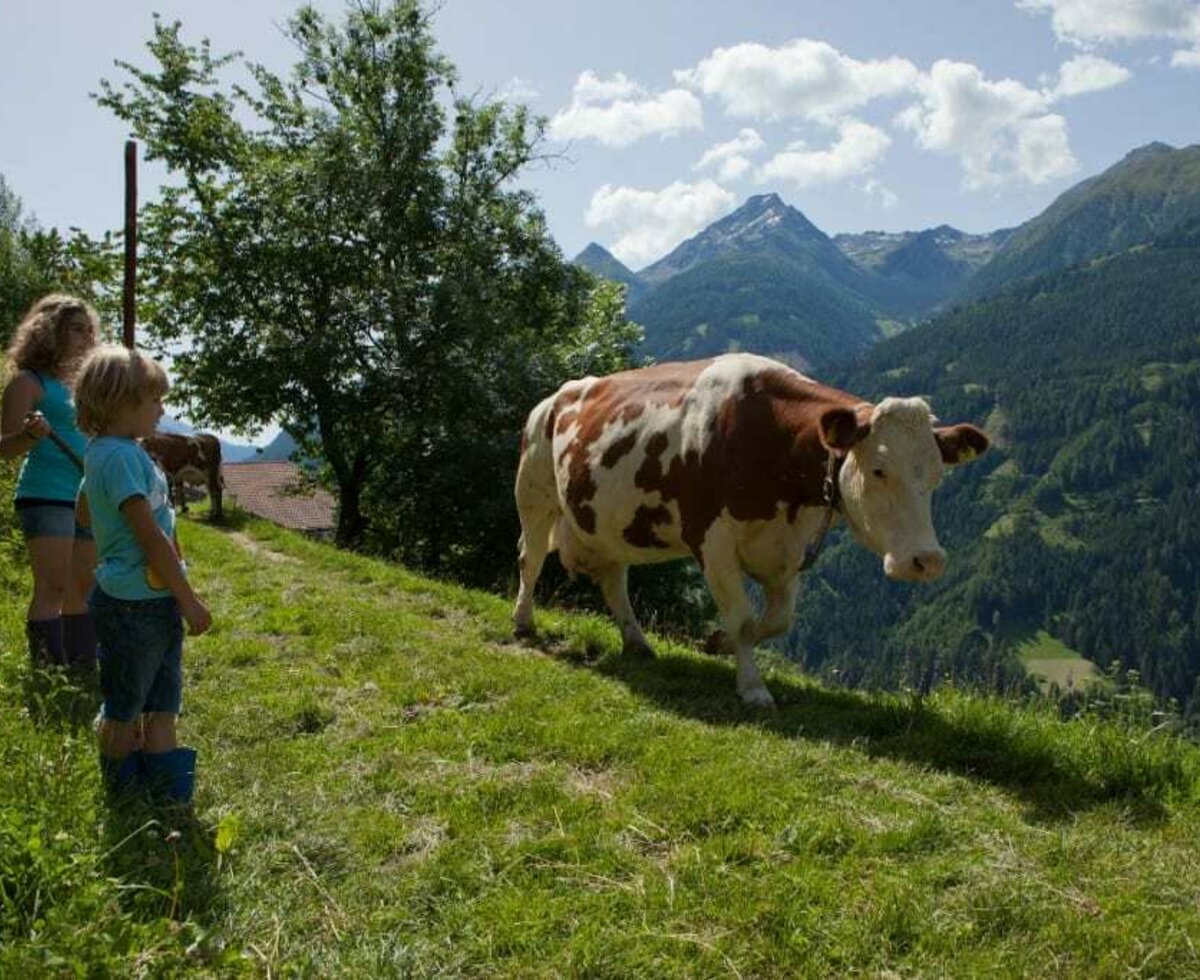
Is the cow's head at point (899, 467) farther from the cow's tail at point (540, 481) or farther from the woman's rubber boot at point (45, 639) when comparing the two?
the woman's rubber boot at point (45, 639)

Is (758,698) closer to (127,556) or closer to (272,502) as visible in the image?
(127,556)

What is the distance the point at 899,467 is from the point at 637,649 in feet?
11.0

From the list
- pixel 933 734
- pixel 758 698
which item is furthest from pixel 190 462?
pixel 933 734

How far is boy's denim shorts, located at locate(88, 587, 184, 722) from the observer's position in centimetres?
389

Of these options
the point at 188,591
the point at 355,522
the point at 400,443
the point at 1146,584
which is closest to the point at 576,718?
the point at 188,591

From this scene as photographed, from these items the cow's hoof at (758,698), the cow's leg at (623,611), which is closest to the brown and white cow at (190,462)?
the cow's leg at (623,611)

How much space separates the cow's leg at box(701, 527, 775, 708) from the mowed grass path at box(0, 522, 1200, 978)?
0.34m

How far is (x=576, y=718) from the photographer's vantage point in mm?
6004

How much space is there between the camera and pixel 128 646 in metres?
3.89

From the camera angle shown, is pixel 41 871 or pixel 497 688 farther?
pixel 497 688

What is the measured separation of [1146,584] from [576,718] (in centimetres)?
21202

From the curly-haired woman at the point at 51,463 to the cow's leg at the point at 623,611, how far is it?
444 cm

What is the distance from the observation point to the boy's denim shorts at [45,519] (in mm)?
5559

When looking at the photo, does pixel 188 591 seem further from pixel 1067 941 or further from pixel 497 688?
pixel 1067 941
